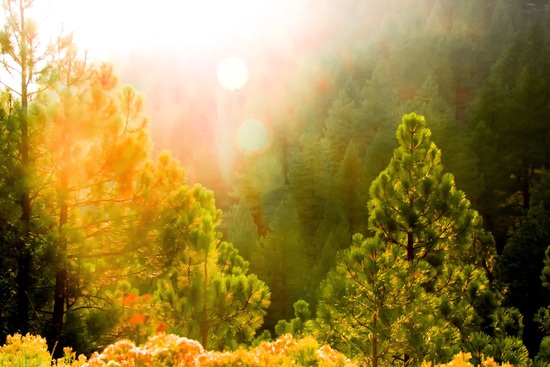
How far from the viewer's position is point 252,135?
6134 cm

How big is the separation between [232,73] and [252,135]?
139 ft

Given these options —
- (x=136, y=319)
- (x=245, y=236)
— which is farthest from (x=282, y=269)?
(x=136, y=319)

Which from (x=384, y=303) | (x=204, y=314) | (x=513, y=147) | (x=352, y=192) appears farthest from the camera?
(x=352, y=192)

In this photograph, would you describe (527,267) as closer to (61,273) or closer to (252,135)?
(61,273)

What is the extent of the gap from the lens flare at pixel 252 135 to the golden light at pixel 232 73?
2241cm

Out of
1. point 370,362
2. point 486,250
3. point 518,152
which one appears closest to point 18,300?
point 370,362

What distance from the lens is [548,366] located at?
531cm

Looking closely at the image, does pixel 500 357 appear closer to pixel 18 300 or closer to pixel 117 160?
pixel 117 160

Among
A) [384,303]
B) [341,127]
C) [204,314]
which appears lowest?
[204,314]

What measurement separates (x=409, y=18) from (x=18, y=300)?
94863 mm

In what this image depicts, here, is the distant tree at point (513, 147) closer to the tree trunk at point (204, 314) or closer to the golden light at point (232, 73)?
the tree trunk at point (204, 314)

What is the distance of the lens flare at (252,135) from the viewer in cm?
5442

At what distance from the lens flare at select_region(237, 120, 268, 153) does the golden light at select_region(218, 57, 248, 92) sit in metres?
22.4

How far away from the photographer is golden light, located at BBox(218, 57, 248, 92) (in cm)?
9181
